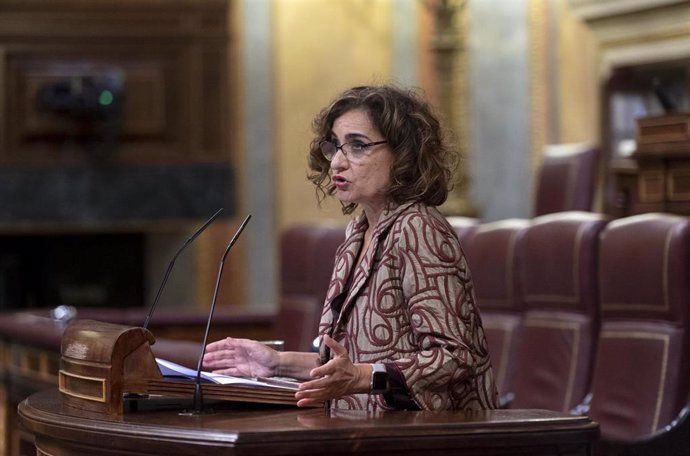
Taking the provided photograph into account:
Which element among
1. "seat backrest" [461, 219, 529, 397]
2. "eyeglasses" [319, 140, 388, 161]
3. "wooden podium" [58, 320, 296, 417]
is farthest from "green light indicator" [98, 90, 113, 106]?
"wooden podium" [58, 320, 296, 417]

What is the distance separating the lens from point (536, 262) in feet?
14.1

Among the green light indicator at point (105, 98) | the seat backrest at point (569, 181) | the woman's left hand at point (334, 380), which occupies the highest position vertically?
the green light indicator at point (105, 98)

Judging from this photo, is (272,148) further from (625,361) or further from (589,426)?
(589,426)

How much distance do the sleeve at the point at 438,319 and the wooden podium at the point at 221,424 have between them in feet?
0.26

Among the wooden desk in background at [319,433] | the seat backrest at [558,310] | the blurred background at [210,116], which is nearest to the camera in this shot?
the wooden desk in background at [319,433]

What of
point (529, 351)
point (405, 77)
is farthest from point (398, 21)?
point (529, 351)

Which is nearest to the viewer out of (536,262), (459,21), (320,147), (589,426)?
(589,426)

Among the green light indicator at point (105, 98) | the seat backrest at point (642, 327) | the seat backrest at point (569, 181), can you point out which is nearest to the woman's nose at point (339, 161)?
the seat backrest at point (642, 327)

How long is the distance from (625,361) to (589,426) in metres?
1.67

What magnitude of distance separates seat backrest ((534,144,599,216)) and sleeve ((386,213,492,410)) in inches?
125

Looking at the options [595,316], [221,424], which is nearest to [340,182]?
[221,424]

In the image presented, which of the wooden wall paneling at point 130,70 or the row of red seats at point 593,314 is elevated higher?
the wooden wall paneling at point 130,70

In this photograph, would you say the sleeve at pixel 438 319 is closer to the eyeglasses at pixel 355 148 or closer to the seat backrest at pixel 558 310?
the eyeglasses at pixel 355 148

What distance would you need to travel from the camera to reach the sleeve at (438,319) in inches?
91.5
